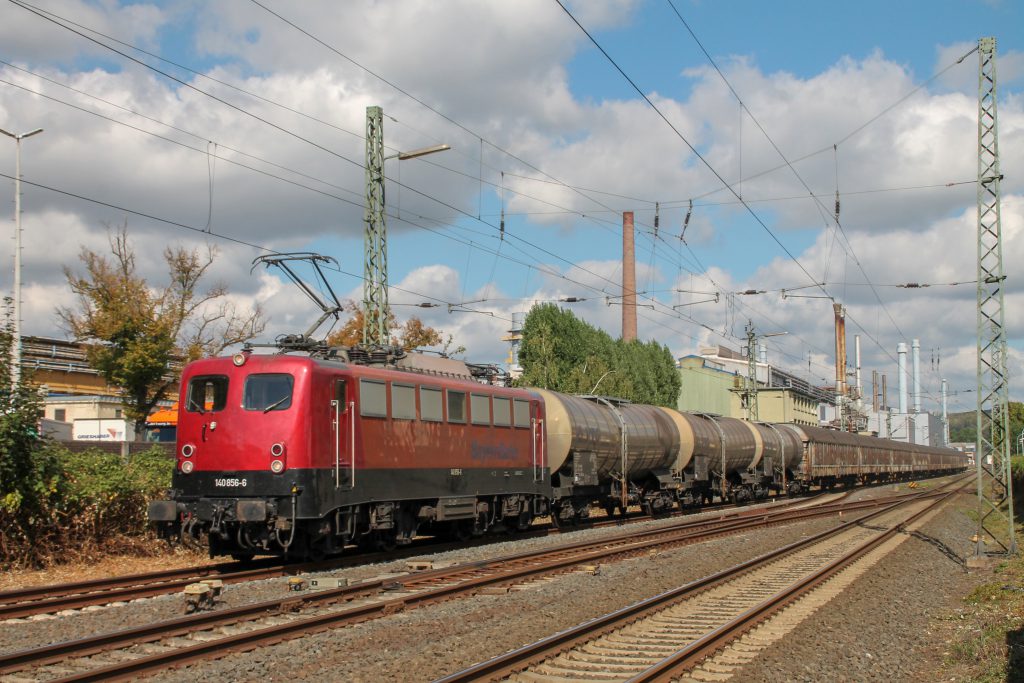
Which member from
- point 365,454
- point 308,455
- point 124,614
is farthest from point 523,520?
point 124,614

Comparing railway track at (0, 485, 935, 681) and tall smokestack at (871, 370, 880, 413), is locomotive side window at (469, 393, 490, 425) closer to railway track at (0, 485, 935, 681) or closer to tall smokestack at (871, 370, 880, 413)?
railway track at (0, 485, 935, 681)

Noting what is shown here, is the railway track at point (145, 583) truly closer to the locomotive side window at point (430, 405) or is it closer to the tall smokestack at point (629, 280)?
the locomotive side window at point (430, 405)

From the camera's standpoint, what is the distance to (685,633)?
11.9m

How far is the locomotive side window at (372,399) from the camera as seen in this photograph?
17.4 metres

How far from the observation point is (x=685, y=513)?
35.1 m

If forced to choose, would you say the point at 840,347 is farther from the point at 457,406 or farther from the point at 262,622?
the point at 262,622

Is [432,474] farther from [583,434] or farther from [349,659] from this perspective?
[349,659]

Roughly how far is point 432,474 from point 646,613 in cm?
724

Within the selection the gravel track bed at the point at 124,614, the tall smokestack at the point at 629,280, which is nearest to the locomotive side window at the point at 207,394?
the gravel track bed at the point at 124,614

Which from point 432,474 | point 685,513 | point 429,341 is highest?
point 429,341

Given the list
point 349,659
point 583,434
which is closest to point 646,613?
point 349,659

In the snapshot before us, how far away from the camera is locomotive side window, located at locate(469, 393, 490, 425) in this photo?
A: 2098cm

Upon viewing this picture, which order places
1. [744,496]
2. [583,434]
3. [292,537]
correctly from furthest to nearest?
[744,496]
[583,434]
[292,537]

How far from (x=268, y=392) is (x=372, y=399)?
79.0 inches
